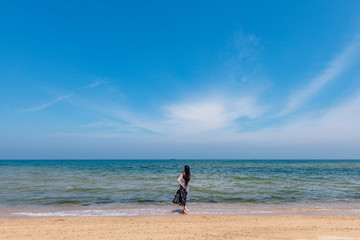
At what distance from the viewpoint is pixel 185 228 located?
789 cm

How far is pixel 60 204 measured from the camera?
12.4 meters

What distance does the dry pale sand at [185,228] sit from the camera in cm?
705

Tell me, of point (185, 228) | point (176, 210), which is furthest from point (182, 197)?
point (185, 228)

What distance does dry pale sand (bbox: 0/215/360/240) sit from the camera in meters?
7.05

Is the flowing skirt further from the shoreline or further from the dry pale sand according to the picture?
the dry pale sand

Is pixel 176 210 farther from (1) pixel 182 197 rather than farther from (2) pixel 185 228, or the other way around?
(2) pixel 185 228

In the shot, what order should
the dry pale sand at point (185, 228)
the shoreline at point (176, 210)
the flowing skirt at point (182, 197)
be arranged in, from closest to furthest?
1. the dry pale sand at point (185, 228)
2. the shoreline at point (176, 210)
3. the flowing skirt at point (182, 197)

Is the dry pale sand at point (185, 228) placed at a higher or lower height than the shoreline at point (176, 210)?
higher

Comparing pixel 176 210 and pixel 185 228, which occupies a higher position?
pixel 185 228

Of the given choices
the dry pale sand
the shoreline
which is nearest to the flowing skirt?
the shoreline

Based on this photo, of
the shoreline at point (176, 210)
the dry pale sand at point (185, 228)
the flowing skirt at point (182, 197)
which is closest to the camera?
the dry pale sand at point (185, 228)

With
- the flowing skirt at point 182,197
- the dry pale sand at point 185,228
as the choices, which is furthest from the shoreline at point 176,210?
the dry pale sand at point 185,228

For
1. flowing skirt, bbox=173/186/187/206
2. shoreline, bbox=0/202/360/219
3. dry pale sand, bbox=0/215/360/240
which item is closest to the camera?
dry pale sand, bbox=0/215/360/240

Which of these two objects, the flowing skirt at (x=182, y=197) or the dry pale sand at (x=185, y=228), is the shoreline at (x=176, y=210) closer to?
the flowing skirt at (x=182, y=197)
